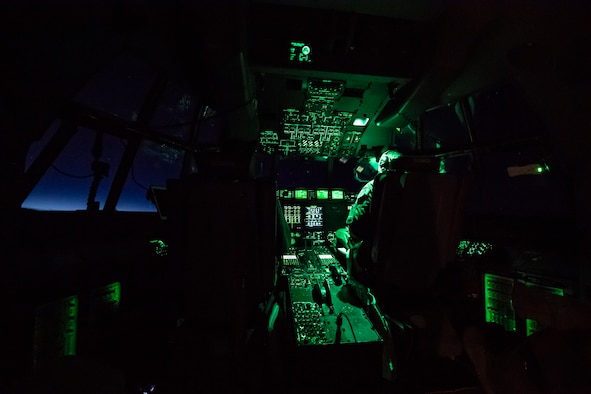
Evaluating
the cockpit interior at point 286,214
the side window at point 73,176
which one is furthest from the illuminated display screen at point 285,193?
the side window at point 73,176

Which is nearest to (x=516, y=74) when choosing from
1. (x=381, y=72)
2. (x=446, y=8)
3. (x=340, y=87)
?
(x=446, y=8)

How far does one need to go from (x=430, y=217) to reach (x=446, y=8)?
1556mm

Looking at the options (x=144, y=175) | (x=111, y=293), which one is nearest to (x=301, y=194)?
(x=144, y=175)

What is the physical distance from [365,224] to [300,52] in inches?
57.7

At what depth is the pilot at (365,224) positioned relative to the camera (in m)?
1.77

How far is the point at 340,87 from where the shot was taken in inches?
97.1

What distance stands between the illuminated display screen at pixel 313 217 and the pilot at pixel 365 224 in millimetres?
736

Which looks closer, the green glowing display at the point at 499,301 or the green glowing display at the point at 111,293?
the green glowing display at the point at 111,293

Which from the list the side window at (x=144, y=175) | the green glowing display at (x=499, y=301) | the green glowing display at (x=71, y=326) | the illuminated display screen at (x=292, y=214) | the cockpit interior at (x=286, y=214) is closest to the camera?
the cockpit interior at (x=286, y=214)

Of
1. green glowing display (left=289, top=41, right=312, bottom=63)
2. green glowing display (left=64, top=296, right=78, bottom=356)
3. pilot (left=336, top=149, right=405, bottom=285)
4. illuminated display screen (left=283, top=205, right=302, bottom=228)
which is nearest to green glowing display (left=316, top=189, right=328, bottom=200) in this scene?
illuminated display screen (left=283, top=205, right=302, bottom=228)

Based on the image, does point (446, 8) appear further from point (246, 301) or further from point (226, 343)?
point (226, 343)

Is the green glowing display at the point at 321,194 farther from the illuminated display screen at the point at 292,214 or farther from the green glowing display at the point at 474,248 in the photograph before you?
the green glowing display at the point at 474,248

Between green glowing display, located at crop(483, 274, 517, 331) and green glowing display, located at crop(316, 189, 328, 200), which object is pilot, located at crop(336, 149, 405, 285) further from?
green glowing display, located at crop(483, 274, 517, 331)

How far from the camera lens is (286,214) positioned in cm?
277
